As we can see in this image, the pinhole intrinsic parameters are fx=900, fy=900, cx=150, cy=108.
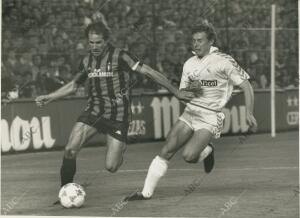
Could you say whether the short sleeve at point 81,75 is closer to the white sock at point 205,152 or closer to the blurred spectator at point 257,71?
the white sock at point 205,152

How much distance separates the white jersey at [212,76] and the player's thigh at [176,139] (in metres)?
0.25

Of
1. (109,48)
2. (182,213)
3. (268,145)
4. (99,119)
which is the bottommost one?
(268,145)

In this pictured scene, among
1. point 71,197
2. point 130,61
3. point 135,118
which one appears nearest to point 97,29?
point 130,61

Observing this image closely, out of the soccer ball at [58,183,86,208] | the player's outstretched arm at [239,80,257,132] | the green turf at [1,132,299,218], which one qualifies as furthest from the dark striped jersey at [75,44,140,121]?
the player's outstretched arm at [239,80,257,132]

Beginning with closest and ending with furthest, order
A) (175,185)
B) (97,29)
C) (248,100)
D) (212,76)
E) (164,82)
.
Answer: (164,82) → (248,100) → (97,29) → (212,76) → (175,185)

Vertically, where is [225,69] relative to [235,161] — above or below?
above

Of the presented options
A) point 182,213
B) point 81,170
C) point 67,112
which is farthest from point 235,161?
point 182,213

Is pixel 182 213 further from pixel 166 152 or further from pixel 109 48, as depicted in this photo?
pixel 109 48

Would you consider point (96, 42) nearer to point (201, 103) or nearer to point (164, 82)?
point (164, 82)

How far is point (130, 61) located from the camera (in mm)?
9938

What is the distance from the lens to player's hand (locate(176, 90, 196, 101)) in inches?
370

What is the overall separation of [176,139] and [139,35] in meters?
10.4

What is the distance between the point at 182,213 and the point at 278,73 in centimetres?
1432

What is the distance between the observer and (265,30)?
2227 cm
